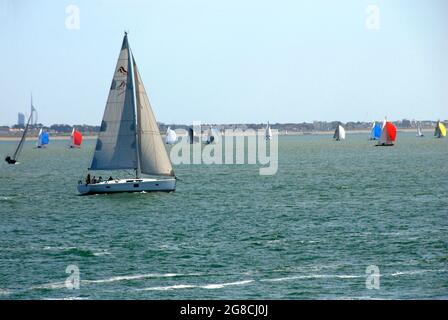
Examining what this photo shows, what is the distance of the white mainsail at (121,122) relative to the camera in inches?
3088

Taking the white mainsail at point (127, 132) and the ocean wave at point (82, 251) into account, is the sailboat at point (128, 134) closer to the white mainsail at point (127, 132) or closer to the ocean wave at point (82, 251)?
the white mainsail at point (127, 132)

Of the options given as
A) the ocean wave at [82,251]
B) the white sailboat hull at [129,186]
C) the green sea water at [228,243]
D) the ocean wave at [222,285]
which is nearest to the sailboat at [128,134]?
the white sailboat hull at [129,186]

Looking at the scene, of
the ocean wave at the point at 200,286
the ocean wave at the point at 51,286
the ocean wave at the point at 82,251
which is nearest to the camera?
the ocean wave at the point at 200,286

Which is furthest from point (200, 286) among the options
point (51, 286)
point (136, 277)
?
point (51, 286)

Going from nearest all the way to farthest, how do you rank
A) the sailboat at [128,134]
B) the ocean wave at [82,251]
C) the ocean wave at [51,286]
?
1. the ocean wave at [51,286]
2. the ocean wave at [82,251]
3. the sailboat at [128,134]

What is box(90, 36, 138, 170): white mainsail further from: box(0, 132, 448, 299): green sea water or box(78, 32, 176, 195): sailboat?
box(0, 132, 448, 299): green sea water

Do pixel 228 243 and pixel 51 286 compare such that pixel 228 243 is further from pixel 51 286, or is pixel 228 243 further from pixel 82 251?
pixel 51 286

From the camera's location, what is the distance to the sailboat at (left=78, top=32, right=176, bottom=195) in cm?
7844

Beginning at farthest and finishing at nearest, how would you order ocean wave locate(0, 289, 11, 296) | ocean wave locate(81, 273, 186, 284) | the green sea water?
ocean wave locate(81, 273, 186, 284) < the green sea water < ocean wave locate(0, 289, 11, 296)

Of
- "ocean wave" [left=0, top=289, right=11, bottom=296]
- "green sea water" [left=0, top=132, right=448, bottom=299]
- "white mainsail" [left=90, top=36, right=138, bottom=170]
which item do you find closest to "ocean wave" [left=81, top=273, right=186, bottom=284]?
"green sea water" [left=0, top=132, right=448, bottom=299]

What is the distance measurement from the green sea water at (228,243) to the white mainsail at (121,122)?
3.89m

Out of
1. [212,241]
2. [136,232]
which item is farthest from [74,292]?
[136,232]
